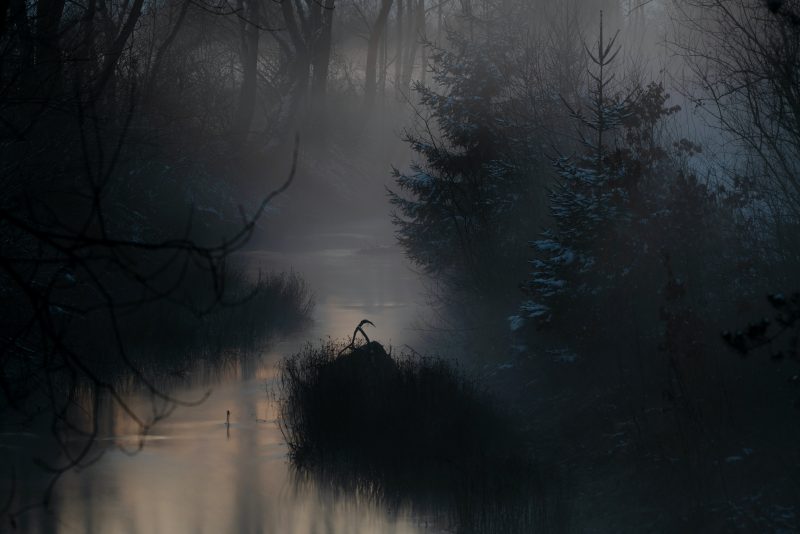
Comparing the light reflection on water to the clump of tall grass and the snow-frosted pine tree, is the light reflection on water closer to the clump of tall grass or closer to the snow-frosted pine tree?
the clump of tall grass

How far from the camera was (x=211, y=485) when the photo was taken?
11594mm

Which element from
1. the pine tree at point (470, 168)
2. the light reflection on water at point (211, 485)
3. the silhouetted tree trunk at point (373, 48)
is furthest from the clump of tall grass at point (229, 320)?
the silhouetted tree trunk at point (373, 48)

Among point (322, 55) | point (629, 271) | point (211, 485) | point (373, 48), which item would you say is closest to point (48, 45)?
point (211, 485)

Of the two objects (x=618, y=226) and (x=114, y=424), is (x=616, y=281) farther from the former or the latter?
(x=114, y=424)

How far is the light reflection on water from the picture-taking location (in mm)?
10492

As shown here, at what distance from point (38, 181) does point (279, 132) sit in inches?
1252

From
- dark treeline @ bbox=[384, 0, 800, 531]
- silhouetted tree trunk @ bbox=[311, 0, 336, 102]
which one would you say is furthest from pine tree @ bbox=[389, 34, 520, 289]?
silhouetted tree trunk @ bbox=[311, 0, 336, 102]

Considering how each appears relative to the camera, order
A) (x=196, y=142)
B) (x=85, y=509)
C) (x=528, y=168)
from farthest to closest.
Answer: (x=196, y=142)
(x=528, y=168)
(x=85, y=509)

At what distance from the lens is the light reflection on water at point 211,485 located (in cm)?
1049

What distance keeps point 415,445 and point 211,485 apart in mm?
2409

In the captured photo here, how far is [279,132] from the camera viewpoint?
144 feet

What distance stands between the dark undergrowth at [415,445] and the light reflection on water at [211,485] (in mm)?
323

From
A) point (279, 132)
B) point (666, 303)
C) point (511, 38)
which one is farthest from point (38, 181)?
point (279, 132)

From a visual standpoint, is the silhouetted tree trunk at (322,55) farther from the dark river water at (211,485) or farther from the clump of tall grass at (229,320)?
the dark river water at (211,485)
